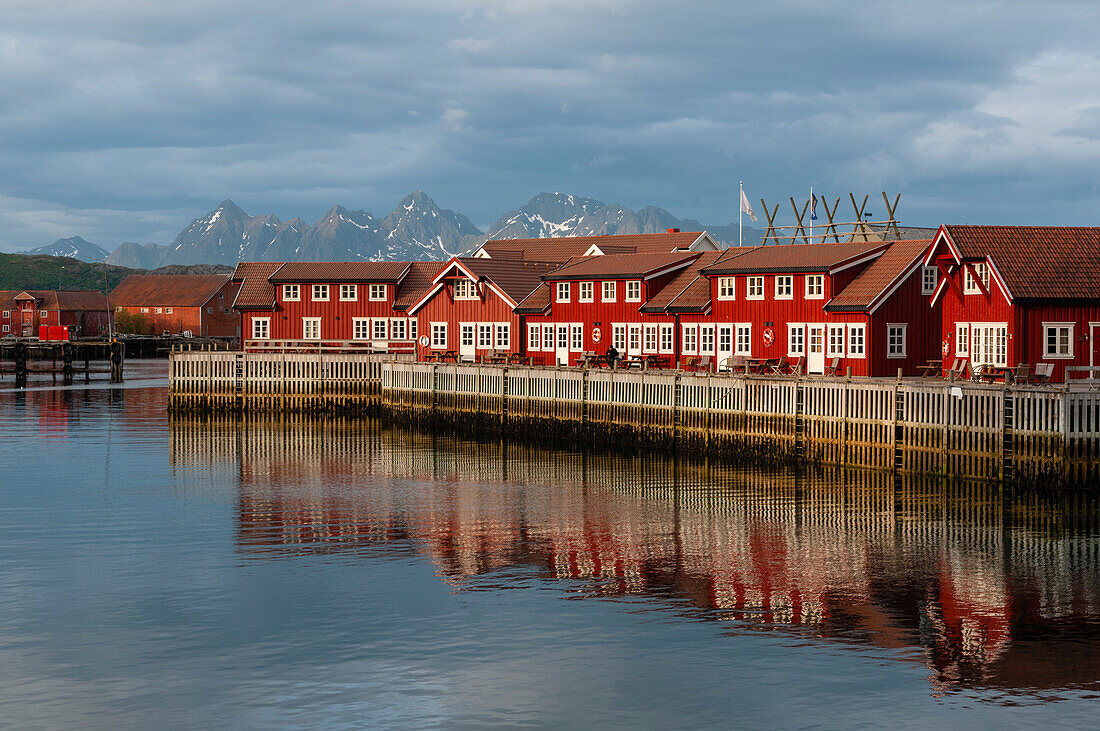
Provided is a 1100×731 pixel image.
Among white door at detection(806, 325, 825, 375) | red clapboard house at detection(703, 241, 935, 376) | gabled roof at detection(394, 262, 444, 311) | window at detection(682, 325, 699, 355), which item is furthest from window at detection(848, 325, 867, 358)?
gabled roof at detection(394, 262, 444, 311)

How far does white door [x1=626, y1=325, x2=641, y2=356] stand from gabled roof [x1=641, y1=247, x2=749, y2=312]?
2004mm

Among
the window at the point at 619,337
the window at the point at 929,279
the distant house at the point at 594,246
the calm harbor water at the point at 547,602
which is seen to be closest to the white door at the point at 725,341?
the window at the point at 619,337

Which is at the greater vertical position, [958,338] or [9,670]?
[958,338]

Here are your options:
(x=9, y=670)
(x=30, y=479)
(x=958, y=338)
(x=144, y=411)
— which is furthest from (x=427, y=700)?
(x=144, y=411)

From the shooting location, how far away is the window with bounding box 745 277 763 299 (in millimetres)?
63125

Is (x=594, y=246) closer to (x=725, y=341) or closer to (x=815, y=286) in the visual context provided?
(x=725, y=341)

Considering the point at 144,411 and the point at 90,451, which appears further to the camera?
the point at 144,411

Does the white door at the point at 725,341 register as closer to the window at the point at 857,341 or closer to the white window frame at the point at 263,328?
the window at the point at 857,341

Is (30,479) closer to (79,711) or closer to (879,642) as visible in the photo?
(79,711)

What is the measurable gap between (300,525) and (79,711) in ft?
57.4

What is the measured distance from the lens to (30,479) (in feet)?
163

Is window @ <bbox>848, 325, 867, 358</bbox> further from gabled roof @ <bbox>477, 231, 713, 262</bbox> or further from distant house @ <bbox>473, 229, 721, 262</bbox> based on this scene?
gabled roof @ <bbox>477, 231, 713, 262</bbox>

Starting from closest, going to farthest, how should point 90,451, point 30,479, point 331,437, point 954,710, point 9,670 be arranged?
1. point 954,710
2. point 9,670
3. point 30,479
4. point 90,451
5. point 331,437

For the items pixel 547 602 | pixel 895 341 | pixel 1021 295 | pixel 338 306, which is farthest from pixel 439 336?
pixel 547 602
